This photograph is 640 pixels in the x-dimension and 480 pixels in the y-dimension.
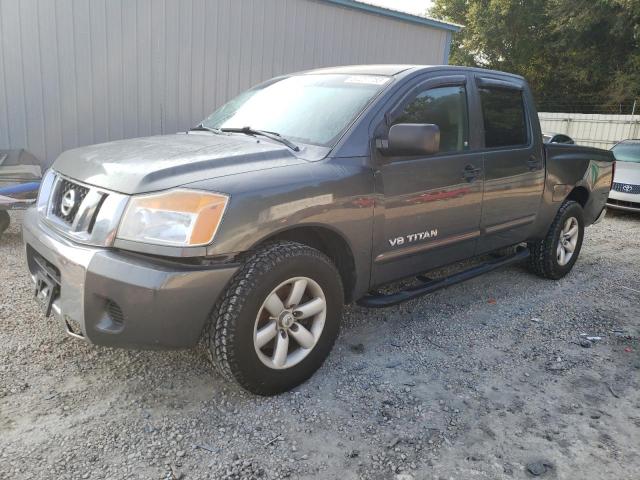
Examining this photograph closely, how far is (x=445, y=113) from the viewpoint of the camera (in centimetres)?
377

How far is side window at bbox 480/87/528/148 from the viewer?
4.12 metres

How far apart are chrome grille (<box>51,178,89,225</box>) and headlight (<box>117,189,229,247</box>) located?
45 centimetres

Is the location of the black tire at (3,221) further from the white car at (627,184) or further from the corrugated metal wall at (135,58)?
the white car at (627,184)

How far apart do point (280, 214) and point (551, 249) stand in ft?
10.8

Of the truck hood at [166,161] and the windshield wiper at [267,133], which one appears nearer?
the truck hood at [166,161]

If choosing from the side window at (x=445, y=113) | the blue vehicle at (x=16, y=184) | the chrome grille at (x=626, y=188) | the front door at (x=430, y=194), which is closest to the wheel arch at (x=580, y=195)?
the front door at (x=430, y=194)

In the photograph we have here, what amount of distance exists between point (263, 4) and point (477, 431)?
25.5 feet

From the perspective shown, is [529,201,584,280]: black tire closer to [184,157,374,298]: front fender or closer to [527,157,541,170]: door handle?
[527,157,541,170]: door handle

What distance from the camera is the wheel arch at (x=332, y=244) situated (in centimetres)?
299

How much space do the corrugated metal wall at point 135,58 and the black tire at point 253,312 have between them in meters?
6.00

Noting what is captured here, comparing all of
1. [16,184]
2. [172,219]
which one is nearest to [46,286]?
[172,219]

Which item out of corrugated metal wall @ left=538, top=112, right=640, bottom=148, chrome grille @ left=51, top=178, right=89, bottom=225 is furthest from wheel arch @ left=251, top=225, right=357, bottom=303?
corrugated metal wall @ left=538, top=112, right=640, bottom=148

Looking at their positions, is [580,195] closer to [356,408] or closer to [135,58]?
[356,408]

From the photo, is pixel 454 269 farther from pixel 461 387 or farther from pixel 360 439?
pixel 360 439
